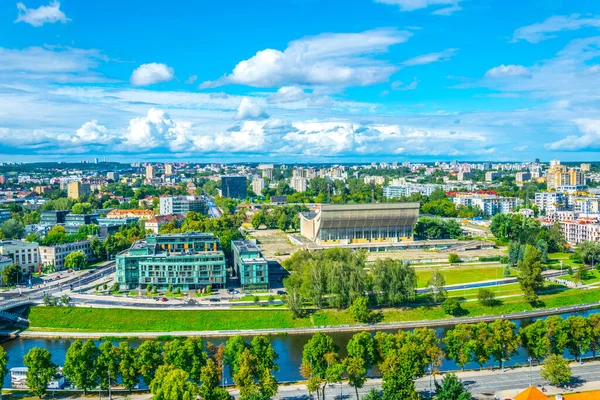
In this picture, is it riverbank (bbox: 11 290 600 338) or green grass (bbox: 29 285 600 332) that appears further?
green grass (bbox: 29 285 600 332)

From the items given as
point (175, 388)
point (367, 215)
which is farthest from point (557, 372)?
point (367, 215)

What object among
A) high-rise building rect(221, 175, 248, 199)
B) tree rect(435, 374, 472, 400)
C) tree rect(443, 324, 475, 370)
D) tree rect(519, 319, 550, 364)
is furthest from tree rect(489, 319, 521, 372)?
high-rise building rect(221, 175, 248, 199)

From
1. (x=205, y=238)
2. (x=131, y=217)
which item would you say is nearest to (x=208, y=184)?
(x=131, y=217)

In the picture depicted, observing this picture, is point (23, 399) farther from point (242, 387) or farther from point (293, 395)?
point (293, 395)

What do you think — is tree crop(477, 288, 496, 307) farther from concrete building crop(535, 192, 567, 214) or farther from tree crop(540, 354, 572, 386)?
concrete building crop(535, 192, 567, 214)

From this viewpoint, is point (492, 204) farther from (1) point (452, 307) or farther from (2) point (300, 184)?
(1) point (452, 307)

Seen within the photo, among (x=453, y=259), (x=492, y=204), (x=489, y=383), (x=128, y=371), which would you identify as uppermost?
(x=492, y=204)

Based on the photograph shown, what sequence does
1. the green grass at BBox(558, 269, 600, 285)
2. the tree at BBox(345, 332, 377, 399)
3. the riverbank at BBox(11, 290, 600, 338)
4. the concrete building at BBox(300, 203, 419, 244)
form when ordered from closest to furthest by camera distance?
the tree at BBox(345, 332, 377, 399), the riverbank at BBox(11, 290, 600, 338), the green grass at BBox(558, 269, 600, 285), the concrete building at BBox(300, 203, 419, 244)
